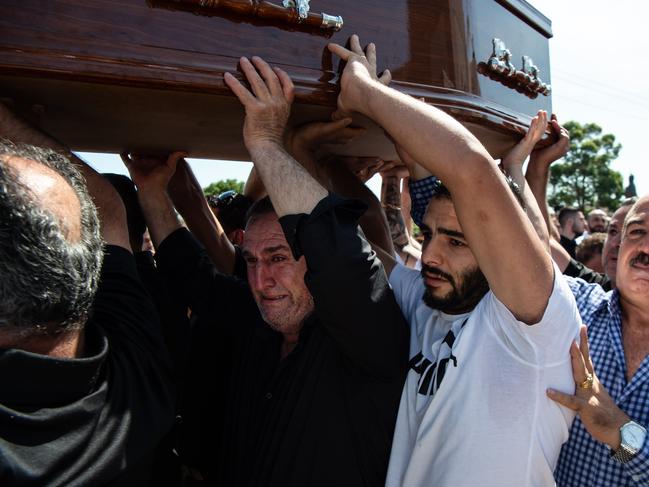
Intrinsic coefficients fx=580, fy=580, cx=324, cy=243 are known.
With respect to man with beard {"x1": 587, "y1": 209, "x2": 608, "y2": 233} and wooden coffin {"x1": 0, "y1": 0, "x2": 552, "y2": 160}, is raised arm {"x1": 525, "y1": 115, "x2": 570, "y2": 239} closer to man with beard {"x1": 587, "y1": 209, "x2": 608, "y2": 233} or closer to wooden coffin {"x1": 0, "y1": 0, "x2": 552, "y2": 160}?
wooden coffin {"x1": 0, "y1": 0, "x2": 552, "y2": 160}

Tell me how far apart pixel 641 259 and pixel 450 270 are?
635 mm

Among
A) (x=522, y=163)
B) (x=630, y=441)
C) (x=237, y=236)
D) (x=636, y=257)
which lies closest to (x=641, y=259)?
(x=636, y=257)

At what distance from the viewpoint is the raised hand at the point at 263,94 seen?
143 cm

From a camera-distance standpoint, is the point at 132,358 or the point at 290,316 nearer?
the point at 132,358

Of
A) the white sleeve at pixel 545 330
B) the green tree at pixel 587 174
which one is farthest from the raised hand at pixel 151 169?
the green tree at pixel 587 174

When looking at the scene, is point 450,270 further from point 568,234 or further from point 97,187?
point 568,234

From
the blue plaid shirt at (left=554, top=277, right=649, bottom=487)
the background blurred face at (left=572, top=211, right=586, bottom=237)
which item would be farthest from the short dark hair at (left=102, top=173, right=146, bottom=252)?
the background blurred face at (left=572, top=211, right=586, bottom=237)

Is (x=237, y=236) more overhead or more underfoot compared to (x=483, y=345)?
more overhead

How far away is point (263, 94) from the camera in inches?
57.1

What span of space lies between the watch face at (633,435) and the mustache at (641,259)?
1.81 feet

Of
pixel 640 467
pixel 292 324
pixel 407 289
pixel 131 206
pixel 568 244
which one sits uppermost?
pixel 568 244

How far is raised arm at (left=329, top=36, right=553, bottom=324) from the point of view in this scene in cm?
130

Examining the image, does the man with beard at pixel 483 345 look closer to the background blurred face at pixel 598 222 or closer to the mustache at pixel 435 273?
the mustache at pixel 435 273

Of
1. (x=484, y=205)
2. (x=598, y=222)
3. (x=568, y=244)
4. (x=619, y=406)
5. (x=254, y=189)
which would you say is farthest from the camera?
(x=598, y=222)
